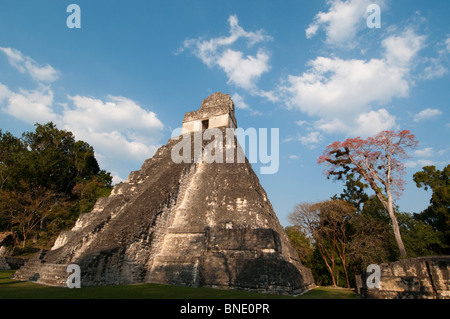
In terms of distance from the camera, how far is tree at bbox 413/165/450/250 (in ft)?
62.9

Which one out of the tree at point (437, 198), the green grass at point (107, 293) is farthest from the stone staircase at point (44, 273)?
the tree at point (437, 198)

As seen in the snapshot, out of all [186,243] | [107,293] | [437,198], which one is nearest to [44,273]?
[107,293]

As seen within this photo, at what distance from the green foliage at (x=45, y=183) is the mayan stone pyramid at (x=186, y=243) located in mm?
11585

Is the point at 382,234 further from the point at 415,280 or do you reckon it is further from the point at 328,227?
the point at 415,280

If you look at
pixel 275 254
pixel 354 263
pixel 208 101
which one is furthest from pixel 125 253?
pixel 354 263

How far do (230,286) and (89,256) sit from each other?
4430 millimetres

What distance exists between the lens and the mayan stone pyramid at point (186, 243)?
745cm

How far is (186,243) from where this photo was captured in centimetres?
905

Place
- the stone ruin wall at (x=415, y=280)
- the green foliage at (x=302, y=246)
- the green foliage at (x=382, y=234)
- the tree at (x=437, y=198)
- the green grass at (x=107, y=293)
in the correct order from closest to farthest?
the stone ruin wall at (x=415, y=280), the green grass at (x=107, y=293), the green foliage at (x=382, y=234), the tree at (x=437, y=198), the green foliage at (x=302, y=246)

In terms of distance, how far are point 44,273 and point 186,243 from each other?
178 inches

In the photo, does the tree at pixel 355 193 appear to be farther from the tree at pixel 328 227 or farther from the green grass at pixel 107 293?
the green grass at pixel 107 293
